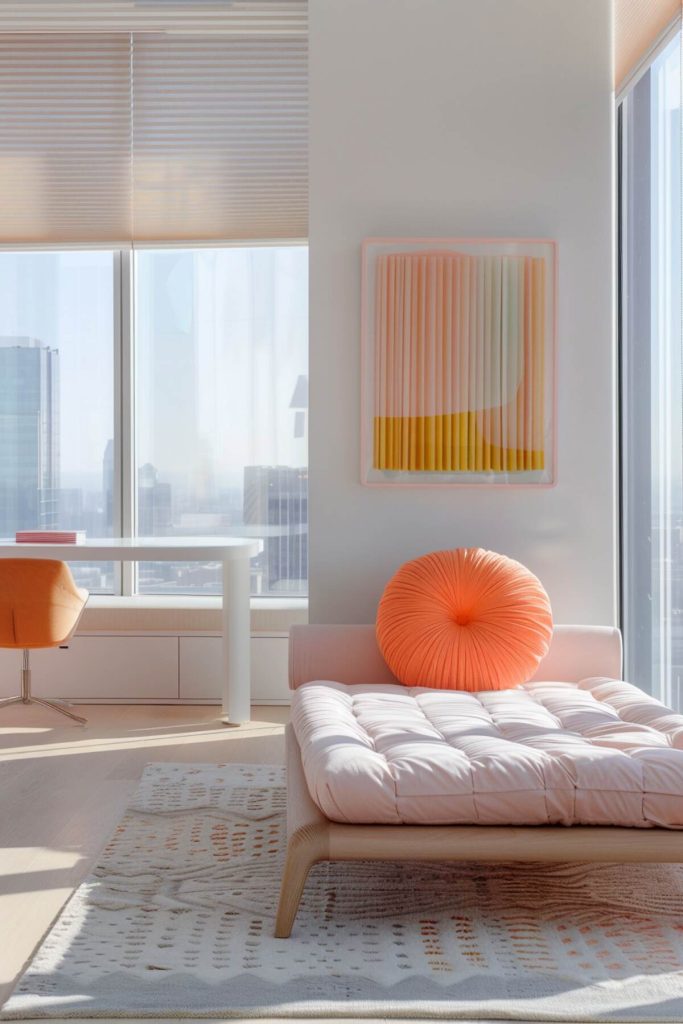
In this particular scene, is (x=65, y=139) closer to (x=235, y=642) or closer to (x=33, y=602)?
(x=33, y=602)

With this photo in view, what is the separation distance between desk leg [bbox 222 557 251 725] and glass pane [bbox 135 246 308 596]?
2.73ft

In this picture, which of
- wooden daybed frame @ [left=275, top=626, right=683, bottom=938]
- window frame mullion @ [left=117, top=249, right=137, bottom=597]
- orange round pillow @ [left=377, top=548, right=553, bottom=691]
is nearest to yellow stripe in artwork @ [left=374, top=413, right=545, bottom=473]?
orange round pillow @ [left=377, top=548, right=553, bottom=691]

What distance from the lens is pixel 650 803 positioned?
230 centimetres

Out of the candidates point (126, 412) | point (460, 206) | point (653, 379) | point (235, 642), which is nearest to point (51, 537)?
point (235, 642)

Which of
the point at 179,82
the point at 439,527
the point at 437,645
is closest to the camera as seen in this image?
the point at 437,645

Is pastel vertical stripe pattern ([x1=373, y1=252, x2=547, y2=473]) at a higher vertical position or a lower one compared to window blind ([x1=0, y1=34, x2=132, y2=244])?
lower

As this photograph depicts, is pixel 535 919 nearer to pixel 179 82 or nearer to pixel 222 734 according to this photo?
pixel 222 734

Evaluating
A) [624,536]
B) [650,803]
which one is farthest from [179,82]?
[650,803]

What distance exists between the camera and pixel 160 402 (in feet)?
18.3

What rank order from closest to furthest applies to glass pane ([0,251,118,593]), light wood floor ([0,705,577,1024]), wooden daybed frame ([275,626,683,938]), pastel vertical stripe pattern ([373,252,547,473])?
wooden daybed frame ([275,626,683,938]) → light wood floor ([0,705,577,1024]) → pastel vertical stripe pattern ([373,252,547,473]) → glass pane ([0,251,118,593])

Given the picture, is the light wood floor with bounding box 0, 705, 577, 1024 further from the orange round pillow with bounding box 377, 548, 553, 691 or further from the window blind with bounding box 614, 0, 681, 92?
the window blind with bounding box 614, 0, 681, 92

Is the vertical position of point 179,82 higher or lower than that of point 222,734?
higher

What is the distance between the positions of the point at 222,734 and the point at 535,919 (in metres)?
2.26

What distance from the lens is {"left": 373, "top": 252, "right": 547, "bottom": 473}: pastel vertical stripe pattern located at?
3.87 metres
